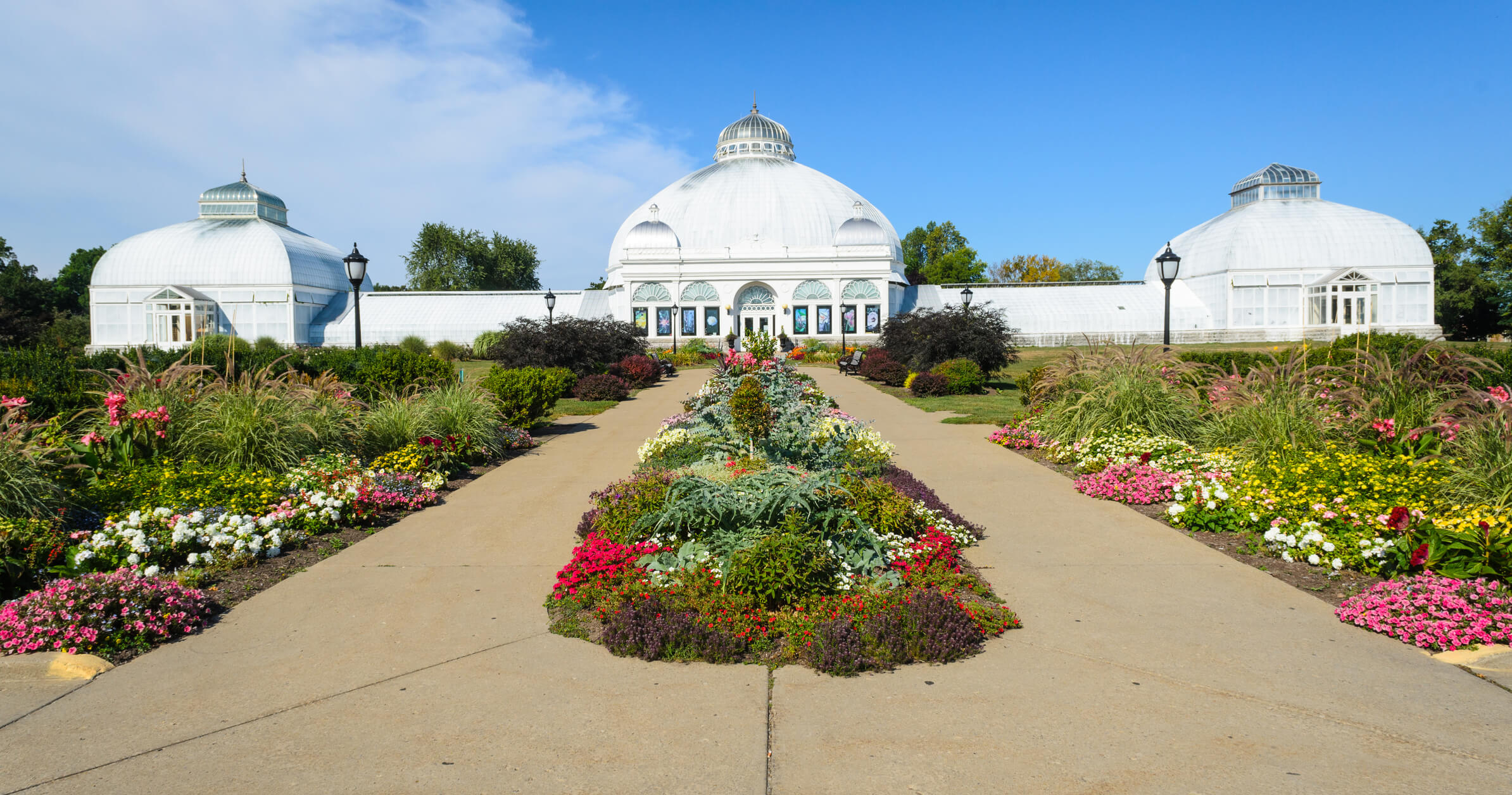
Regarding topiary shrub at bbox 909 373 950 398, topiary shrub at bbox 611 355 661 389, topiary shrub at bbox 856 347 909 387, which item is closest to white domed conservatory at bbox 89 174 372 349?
topiary shrub at bbox 611 355 661 389

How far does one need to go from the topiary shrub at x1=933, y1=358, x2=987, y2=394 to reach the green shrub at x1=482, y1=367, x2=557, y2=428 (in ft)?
38.7

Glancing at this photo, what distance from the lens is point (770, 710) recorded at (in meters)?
4.03

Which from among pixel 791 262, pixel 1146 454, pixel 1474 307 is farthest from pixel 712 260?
pixel 1474 307

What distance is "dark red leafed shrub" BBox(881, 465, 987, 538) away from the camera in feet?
24.4

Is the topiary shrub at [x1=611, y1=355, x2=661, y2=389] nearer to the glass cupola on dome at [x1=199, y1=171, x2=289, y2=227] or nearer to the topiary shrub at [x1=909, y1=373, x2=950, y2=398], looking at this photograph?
the topiary shrub at [x1=909, y1=373, x2=950, y2=398]

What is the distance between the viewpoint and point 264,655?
4762mm

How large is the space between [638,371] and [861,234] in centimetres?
2944

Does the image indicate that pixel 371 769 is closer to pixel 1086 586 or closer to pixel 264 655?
pixel 264 655

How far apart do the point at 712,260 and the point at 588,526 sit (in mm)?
47772

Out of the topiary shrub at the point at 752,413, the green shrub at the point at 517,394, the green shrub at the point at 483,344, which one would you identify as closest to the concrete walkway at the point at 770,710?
the topiary shrub at the point at 752,413

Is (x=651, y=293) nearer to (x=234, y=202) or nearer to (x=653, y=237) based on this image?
(x=653, y=237)

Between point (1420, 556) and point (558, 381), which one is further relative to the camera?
point (558, 381)

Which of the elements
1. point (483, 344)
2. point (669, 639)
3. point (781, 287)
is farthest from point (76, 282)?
point (669, 639)

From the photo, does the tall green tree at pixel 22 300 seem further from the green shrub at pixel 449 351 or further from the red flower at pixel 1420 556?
the red flower at pixel 1420 556
